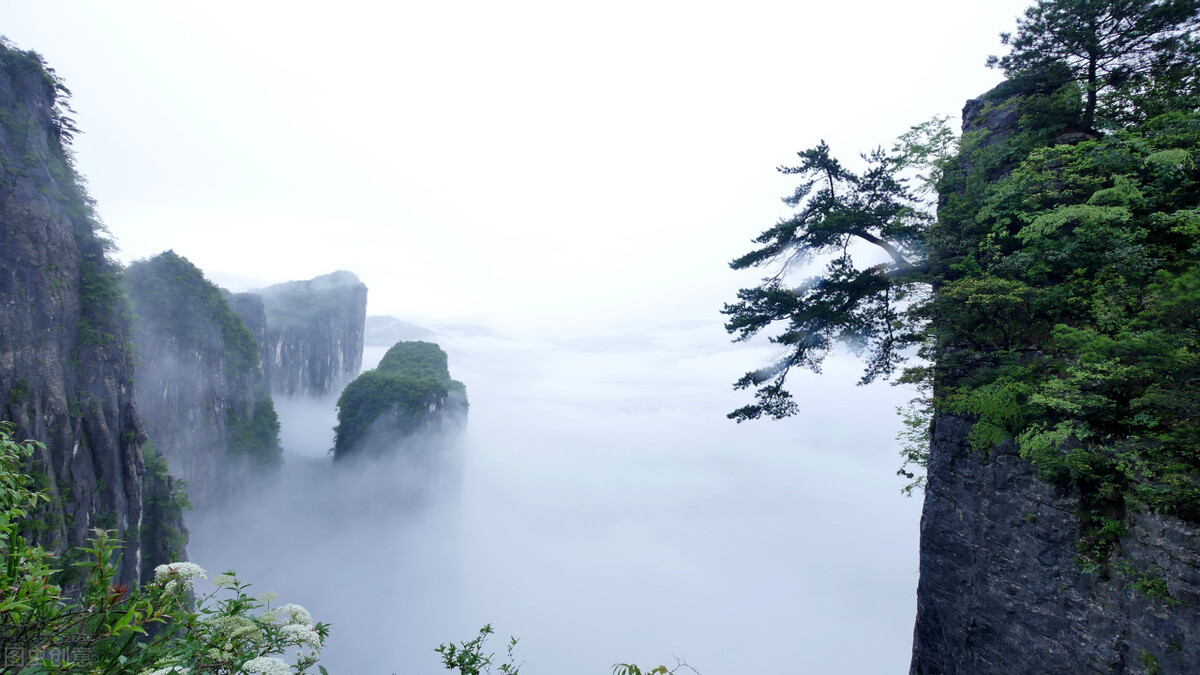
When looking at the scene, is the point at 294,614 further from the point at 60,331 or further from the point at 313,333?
the point at 313,333

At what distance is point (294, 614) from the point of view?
164 inches

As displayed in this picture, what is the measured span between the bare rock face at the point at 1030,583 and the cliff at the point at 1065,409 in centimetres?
2

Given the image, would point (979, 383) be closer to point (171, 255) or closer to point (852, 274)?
point (852, 274)

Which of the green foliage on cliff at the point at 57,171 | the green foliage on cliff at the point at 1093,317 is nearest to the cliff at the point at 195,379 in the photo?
the green foliage on cliff at the point at 57,171

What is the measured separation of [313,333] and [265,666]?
72788 millimetres

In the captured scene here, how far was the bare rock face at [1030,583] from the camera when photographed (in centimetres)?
607

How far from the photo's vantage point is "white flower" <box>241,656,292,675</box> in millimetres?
3313

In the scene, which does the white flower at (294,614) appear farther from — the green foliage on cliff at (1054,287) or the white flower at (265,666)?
the green foliage on cliff at (1054,287)

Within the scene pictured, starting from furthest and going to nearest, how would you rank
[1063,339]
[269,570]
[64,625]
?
[269,570]
[1063,339]
[64,625]

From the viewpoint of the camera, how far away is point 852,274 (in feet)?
34.9

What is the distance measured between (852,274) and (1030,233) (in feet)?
10.1

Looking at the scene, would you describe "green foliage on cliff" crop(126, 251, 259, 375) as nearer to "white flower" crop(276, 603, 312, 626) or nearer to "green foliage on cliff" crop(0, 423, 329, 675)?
"green foliage on cliff" crop(0, 423, 329, 675)

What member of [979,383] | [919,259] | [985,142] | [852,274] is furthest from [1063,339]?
[985,142]

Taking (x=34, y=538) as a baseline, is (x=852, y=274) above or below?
above
